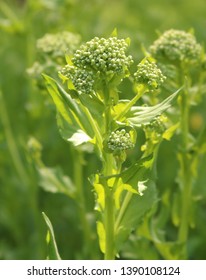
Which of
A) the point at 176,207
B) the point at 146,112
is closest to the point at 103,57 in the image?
the point at 146,112

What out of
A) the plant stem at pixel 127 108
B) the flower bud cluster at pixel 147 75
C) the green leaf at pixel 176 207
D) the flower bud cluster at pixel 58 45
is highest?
the flower bud cluster at pixel 58 45

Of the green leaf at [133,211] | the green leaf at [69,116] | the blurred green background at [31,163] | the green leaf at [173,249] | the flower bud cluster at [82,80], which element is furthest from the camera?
the blurred green background at [31,163]

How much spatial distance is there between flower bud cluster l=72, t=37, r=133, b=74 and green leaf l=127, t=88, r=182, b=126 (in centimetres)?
13

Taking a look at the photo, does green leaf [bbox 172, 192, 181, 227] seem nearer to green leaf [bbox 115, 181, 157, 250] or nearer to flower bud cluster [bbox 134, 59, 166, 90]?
green leaf [bbox 115, 181, 157, 250]

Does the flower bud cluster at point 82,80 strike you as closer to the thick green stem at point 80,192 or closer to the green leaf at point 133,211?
the green leaf at point 133,211

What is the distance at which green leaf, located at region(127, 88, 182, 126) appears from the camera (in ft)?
4.78

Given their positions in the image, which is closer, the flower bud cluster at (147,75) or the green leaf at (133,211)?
the flower bud cluster at (147,75)

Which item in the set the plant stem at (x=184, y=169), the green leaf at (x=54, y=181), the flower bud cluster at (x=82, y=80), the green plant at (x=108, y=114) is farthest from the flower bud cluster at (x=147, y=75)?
the green leaf at (x=54, y=181)

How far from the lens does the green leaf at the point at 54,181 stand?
2.16 m

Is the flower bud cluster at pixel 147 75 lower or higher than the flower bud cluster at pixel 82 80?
higher

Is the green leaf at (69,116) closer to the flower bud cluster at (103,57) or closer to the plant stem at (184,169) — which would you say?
the flower bud cluster at (103,57)

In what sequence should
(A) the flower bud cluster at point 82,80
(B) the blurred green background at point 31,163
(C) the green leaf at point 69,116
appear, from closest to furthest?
(A) the flower bud cluster at point 82,80
(C) the green leaf at point 69,116
(B) the blurred green background at point 31,163

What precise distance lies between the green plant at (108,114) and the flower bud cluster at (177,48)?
303 mm
